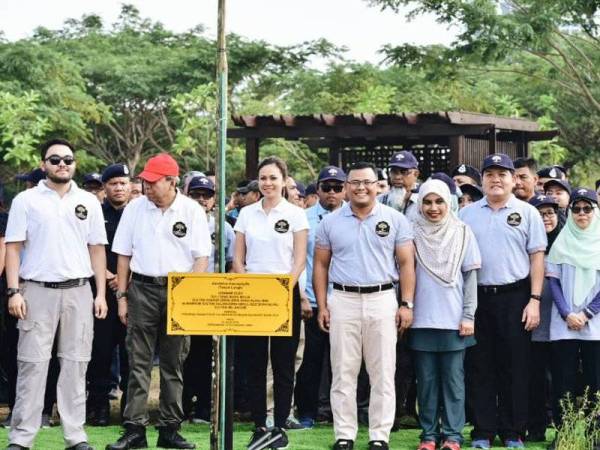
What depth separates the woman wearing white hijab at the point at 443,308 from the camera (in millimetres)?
8367

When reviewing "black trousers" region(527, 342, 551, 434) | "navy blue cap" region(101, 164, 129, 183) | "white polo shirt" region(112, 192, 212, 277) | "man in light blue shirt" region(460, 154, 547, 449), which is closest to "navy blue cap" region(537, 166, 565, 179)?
"man in light blue shirt" region(460, 154, 547, 449)

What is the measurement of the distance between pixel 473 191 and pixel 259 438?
3.07 m

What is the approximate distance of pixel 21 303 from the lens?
801cm

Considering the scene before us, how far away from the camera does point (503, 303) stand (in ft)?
28.0

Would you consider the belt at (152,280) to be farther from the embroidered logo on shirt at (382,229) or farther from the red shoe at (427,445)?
the red shoe at (427,445)

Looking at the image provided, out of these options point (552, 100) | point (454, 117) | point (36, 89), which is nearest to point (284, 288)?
point (454, 117)

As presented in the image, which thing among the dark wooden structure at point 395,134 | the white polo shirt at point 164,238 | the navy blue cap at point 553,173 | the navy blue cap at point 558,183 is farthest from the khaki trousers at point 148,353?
the dark wooden structure at point 395,134

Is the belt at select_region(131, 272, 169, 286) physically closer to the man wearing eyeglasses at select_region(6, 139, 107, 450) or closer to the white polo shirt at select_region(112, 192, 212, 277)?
the white polo shirt at select_region(112, 192, 212, 277)

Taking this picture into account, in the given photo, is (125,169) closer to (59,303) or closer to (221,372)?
(59,303)

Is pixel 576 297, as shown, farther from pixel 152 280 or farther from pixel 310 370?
pixel 152 280

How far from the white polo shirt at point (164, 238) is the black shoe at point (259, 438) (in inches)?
48.5

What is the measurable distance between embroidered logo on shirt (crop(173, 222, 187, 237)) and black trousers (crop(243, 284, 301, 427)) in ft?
3.05

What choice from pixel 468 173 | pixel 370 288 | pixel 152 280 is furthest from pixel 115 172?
pixel 468 173

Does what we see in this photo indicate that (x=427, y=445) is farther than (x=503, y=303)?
No
